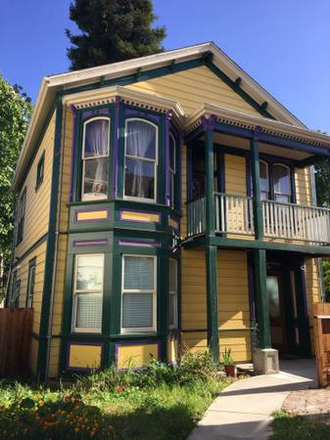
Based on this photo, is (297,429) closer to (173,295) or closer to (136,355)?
(136,355)

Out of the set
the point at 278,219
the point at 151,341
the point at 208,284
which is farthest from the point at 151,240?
the point at 278,219

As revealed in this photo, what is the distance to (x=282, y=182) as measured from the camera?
13148 mm

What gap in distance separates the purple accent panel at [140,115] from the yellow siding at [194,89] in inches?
65.8

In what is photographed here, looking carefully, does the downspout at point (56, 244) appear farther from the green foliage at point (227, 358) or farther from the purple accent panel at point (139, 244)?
the green foliage at point (227, 358)

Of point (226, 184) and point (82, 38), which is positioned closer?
point (226, 184)

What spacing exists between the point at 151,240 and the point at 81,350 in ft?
9.60

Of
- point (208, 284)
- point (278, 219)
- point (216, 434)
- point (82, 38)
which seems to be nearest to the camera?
point (216, 434)

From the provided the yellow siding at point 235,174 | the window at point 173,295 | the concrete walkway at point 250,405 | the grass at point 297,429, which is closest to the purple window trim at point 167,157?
the window at point 173,295

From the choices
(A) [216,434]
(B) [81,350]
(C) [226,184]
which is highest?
(C) [226,184]

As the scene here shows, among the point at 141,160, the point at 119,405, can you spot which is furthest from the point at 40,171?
the point at 119,405

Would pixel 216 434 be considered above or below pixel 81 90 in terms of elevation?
below

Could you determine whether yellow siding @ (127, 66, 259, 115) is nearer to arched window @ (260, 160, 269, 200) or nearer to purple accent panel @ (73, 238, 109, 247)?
arched window @ (260, 160, 269, 200)

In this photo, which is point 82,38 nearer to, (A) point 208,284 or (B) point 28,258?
(B) point 28,258

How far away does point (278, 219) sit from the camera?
1113 cm
